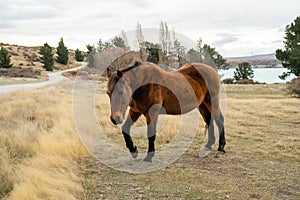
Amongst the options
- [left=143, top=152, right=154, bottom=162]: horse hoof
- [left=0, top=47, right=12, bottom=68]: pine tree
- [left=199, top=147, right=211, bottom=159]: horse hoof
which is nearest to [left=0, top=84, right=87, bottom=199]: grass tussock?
[left=143, top=152, right=154, bottom=162]: horse hoof

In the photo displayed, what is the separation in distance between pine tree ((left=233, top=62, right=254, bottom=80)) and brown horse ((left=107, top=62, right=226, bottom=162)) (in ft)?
141

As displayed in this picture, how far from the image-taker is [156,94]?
520 cm

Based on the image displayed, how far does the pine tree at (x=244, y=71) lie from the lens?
47.3 metres

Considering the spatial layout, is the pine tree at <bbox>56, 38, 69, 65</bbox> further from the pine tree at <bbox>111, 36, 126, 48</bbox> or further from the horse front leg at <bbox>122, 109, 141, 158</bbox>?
the horse front leg at <bbox>122, 109, 141, 158</bbox>

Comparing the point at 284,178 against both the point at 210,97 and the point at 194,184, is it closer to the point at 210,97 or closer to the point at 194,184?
the point at 194,184

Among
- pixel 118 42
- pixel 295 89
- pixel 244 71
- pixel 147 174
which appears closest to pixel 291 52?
pixel 295 89

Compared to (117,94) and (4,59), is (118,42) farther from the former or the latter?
(4,59)

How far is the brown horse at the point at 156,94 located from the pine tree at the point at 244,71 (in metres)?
43.0

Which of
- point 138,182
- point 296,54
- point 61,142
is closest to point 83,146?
point 61,142

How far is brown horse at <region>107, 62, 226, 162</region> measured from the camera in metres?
4.48

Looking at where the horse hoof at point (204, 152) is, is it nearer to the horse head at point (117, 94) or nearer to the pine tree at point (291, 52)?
the horse head at point (117, 94)

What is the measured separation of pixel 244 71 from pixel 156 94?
147 ft

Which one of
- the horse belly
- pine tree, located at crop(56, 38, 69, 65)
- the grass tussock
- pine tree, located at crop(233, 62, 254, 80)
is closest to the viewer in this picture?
the grass tussock

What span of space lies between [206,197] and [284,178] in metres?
1.55
